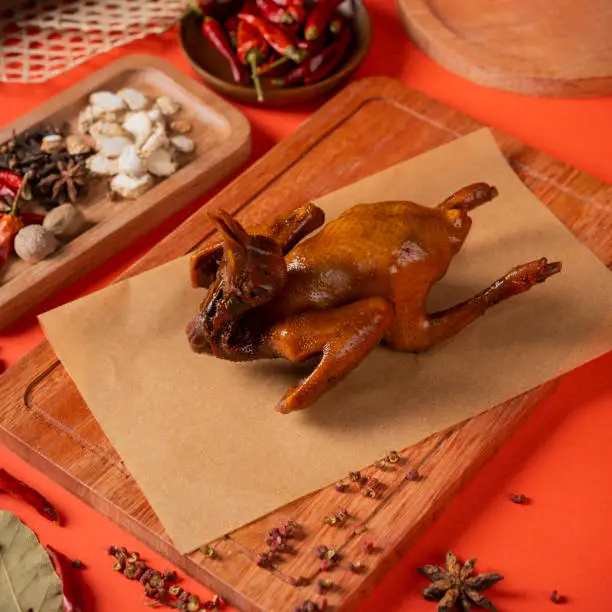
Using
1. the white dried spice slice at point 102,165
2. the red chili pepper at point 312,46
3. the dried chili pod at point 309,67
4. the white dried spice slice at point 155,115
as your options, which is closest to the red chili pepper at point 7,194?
the white dried spice slice at point 102,165

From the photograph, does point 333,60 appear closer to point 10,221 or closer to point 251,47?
point 251,47

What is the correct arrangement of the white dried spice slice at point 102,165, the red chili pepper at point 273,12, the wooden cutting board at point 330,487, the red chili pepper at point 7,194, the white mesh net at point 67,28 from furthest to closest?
the white mesh net at point 67,28 < the red chili pepper at point 273,12 < the white dried spice slice at point 102,165 < the red chili pepper at point 7,194 < the wooden cutting board at point 330,487

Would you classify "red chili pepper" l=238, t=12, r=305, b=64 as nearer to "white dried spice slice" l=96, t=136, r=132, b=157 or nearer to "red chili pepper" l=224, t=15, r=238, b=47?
"red chili pepper" l=224, t=15, r=238, b=47

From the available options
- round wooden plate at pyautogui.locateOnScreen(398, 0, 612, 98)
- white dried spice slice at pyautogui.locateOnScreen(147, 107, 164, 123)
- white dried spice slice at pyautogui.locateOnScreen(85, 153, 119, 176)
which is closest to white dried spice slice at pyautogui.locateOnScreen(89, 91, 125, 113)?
white dried spice slice at pyautogui.locateOnScreen(147, 107, 164, 123)

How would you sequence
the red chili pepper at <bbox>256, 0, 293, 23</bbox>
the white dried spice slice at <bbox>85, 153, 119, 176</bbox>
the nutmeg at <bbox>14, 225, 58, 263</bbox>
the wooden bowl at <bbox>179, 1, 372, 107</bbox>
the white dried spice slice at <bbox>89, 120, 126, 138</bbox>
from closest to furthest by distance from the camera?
the nutmeg at <bbox>14, 225, 58, 263</bbox>, the white dried spice slice at <bbox>85, 153, 119, 176</bbox>, the white dried spice slice at <bbox>89, 120, 126, 138</bbox>, the wooden bowl at <bbox>179, 1, 372, 107</bbox>, the red chili pepper at <bbox>256, 0, 293, 23</bbox>

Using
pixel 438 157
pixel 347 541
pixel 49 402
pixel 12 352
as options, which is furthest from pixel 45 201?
pixel 347 541

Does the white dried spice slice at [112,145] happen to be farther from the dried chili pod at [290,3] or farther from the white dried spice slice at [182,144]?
the dried chili pod at [290,3]
